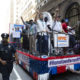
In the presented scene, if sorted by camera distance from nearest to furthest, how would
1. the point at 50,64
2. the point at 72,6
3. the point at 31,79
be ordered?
the point at 50,64 → the point at 31,79 → the point at 72,6

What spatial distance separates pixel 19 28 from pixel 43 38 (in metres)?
7.97

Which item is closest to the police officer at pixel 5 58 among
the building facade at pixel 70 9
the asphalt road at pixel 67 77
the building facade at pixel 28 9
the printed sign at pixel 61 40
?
the printed sign at pixel 61 40

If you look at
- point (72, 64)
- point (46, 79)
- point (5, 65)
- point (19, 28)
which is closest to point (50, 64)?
point (46, 79)

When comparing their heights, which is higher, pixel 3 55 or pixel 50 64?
pixel 3 55

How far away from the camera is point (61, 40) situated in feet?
15.7

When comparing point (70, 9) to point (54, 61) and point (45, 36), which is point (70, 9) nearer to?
point (45, 36)

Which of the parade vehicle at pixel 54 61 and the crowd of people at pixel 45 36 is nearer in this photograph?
the parade vehicle at pixel 54 61

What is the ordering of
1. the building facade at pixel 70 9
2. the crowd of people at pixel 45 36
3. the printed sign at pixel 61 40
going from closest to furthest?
the printed sign at pixel 61 40
the crowd of people at pixel 45 36
the building facade at pixel 70 9

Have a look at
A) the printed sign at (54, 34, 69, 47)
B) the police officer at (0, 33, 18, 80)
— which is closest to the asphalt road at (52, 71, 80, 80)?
the printed sign at (54, 34, 69, 47)

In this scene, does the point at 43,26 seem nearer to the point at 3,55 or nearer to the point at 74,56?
the point at 74,56

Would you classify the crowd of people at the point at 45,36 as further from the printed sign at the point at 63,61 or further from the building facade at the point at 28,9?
the building facade at the point at 28,9

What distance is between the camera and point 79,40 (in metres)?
5.91

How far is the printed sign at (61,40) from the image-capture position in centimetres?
470

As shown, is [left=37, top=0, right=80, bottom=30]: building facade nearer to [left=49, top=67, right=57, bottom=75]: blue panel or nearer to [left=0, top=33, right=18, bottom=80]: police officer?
[left=49, top=67, right=57, bottom=75]: blue panel
